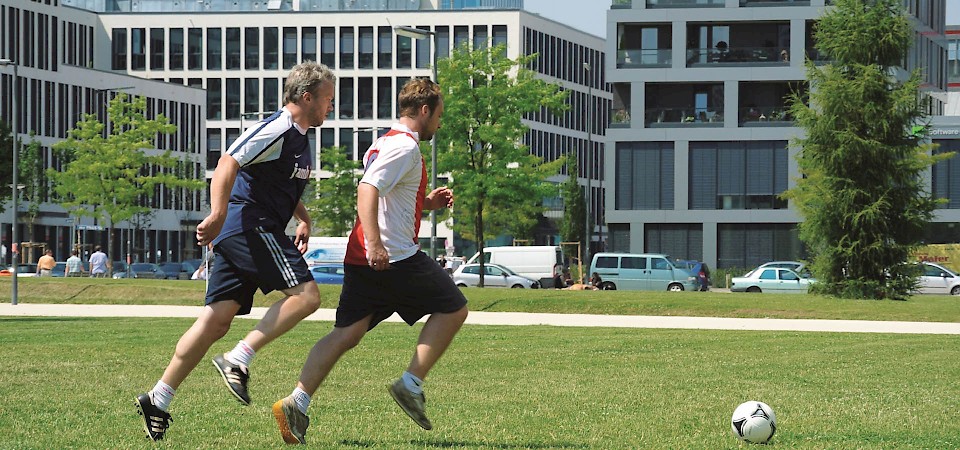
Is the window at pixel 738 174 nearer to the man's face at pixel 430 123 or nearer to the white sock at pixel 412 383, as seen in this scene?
the man's face at pixel 430 123

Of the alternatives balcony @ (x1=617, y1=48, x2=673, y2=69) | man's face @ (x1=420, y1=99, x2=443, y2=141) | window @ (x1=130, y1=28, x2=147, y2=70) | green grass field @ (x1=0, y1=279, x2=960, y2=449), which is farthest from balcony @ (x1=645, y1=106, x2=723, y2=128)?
man's face @ (x1=420, y1=99, x2=443, y2=141)

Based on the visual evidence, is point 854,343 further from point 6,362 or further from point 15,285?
point 15,285

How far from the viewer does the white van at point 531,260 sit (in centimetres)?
5706

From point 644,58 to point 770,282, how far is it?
15135mm

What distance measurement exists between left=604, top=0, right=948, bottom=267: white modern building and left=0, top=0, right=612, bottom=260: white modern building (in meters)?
33.0

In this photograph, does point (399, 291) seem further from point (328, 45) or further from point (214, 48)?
point (214, 48)

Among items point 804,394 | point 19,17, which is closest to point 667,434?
point 804,394

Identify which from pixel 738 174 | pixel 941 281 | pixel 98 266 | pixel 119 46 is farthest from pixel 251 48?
pixel 941 281

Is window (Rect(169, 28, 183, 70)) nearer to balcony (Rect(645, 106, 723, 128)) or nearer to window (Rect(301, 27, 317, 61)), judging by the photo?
window (Rect(301, 27, 317, 61))

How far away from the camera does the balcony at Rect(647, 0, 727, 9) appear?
62188 millimetres

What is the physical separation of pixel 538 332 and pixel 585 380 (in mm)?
8613

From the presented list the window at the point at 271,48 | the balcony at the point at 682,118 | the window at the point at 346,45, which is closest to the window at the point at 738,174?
the balcony at the point at 682,118

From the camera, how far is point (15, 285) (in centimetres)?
3212

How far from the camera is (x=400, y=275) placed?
24.1 feet
